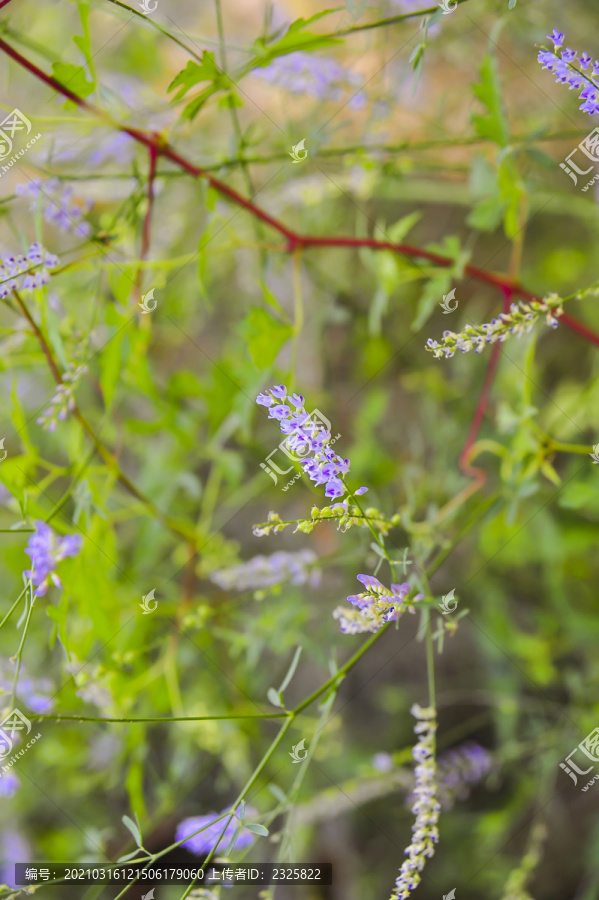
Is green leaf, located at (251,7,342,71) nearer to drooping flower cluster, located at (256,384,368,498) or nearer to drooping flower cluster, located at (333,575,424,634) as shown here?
drooping flower cluster, located at (256,384,368,498)

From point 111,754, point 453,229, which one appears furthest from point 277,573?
point 453,229

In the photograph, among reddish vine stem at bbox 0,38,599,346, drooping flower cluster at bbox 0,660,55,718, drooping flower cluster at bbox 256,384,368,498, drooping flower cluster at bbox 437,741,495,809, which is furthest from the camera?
drooping flower cluster at bbox 437,741,495,809

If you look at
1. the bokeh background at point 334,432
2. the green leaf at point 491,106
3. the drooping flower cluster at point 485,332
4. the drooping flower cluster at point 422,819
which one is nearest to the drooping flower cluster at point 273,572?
the bokeh background at point 334,432

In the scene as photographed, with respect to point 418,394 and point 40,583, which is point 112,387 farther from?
point 418,394

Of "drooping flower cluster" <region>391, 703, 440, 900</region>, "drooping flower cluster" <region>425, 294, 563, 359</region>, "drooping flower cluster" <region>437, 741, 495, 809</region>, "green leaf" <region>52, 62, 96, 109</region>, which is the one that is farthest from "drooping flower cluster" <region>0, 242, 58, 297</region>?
"drooping flower cluster" <region>437, 741, 495, 809</region>

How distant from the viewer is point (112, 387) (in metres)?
0.55

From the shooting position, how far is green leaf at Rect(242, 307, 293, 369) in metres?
0.57

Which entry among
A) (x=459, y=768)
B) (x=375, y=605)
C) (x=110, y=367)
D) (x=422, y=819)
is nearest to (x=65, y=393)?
(x=110, y=367)

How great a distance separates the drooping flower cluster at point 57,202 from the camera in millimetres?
555

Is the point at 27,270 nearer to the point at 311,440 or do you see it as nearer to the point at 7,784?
the point at 311,440

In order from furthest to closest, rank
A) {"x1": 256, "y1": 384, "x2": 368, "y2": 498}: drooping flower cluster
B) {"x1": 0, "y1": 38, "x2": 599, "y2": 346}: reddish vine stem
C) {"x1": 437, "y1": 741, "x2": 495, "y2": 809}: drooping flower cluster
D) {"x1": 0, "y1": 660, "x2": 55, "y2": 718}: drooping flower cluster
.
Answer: {"x1": 437, "y1": 741, "x2": 495, "y2": 809}: drooping flower cluster, {"x1": 0, "y1": 660, "x2": 55, "y2": 718}: drooping flower cluster, {"x1": 0, "y1": 38, "x2": 599, "y2": 346}: reddish vine stem, {"x1": 256, "y1": 384, "x2": 368, "y2": 498}: drooping flower cluster

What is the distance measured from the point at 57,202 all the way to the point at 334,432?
0.50 metres

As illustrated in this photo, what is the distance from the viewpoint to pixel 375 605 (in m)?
0.43

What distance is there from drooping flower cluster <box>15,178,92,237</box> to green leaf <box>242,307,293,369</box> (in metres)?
0.17
